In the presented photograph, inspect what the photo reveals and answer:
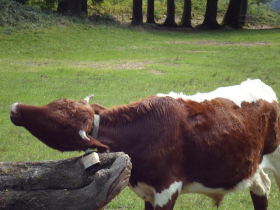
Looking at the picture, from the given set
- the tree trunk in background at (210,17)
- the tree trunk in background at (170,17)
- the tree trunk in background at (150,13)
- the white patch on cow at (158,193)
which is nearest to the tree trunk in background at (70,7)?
the tree trunk in background at (150,13)

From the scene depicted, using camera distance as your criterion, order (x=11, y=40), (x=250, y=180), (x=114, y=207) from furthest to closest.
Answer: (x=11, y=40) → (x=114, y=207) → (x=250, y=180)

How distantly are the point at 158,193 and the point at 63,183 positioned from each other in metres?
0.89

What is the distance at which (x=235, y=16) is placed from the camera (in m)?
47.0

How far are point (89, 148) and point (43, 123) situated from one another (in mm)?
439

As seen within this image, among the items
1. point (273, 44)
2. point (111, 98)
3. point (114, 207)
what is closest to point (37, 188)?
point (114, 207)

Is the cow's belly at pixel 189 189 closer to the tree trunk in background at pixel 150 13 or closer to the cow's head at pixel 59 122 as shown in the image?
the cow's head at pixel 59 122

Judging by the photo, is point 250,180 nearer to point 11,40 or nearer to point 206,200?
point 206,200

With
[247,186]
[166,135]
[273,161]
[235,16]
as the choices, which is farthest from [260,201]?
[235,16]

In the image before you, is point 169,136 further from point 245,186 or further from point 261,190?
point 261,190

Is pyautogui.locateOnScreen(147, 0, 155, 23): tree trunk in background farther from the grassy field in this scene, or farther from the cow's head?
the cow's head

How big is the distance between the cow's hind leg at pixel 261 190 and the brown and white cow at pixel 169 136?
30 centimetres

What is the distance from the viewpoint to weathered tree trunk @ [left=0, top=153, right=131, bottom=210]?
15.1ft

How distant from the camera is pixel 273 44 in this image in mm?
31688

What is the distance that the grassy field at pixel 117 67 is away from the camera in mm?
11048
